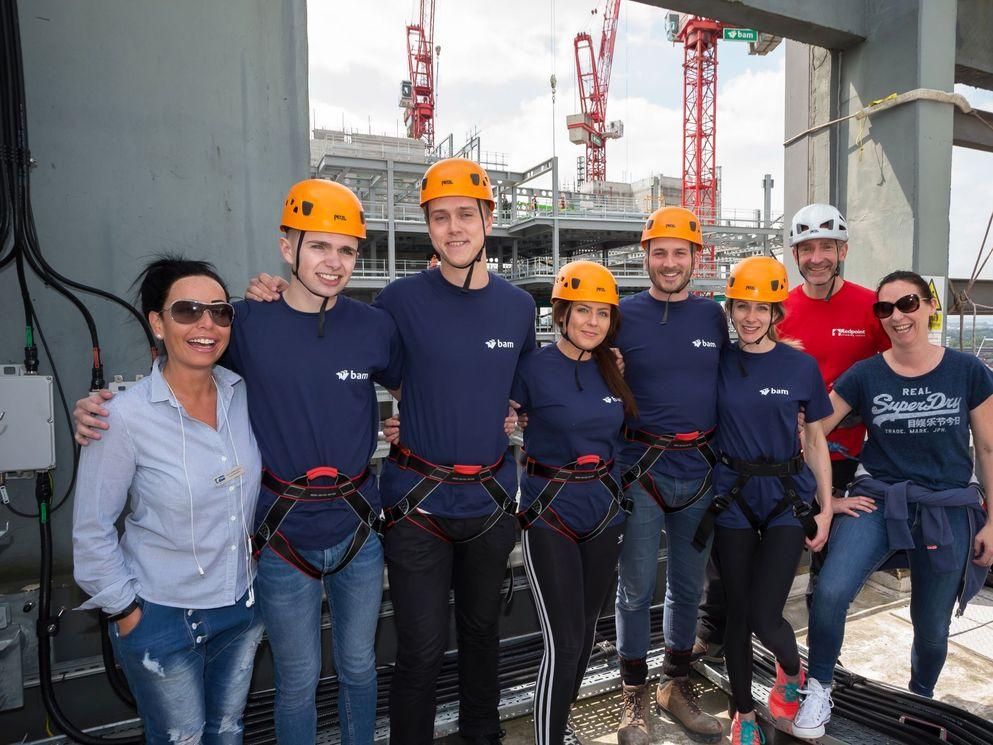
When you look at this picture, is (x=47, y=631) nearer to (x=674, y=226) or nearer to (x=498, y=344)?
(x=498, y=344)

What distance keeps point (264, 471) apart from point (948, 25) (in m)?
5.42

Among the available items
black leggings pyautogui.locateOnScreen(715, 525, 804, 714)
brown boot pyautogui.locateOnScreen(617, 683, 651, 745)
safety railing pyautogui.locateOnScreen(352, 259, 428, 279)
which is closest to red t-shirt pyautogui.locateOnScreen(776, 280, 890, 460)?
black leggings pyautogui.locateOnScreen(715, 525, 804, 714)

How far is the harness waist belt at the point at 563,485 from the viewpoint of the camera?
2256 mm

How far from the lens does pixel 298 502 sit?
6.23 feet

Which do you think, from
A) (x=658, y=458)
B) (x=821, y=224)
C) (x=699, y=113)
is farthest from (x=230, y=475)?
(x=699, y=113)

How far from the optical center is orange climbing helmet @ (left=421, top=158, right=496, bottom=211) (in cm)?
216

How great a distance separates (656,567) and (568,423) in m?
0.89

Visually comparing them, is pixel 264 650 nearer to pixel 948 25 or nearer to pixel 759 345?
pixel 759 345

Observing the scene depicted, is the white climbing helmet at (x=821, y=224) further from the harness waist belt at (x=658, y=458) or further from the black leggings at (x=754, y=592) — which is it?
the black leggings at (x=754, y=592)

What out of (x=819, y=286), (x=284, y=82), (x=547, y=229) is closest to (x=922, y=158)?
(x=819, y=286)

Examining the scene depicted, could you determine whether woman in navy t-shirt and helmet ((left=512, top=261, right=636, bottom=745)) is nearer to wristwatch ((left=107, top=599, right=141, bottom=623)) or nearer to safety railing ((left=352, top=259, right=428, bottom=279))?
wristwatch ((left=107, top=599, right=141, bottom=623))

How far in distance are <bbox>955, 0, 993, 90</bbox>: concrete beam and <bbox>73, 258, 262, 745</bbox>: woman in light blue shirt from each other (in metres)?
6.28

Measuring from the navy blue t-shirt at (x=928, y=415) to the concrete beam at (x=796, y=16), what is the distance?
111 inches

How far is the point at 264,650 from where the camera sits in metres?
2.88
